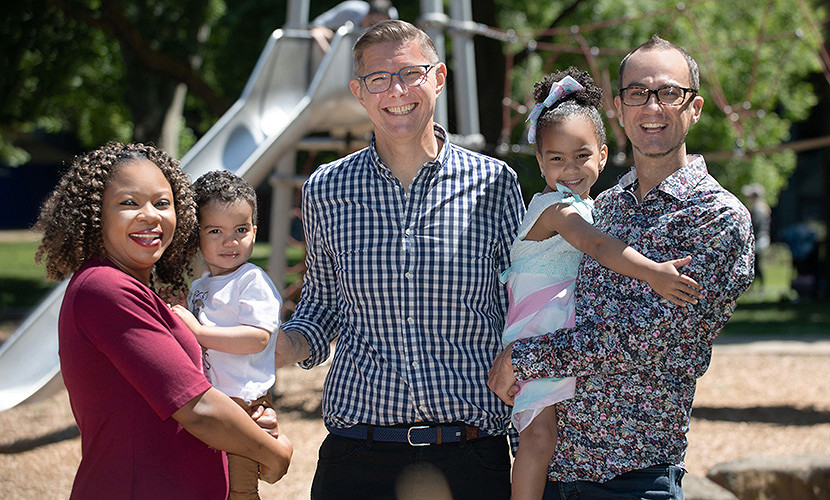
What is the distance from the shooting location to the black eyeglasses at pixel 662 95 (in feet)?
7.30

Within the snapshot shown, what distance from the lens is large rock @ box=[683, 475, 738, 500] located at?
430 cm

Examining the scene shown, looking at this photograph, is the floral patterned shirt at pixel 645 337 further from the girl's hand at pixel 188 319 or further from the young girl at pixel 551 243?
the girl's hand at pixel 188 319

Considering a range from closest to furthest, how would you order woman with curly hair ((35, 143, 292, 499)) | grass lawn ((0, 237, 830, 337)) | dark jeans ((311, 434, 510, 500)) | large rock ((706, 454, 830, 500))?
woman with curly hair ((35, 143, 292, 499)), dark jeans ((311, 434, 510, 500)), large rock ((706, 454, 830, 500)), grass lawn ((0, 237, 830, 337))

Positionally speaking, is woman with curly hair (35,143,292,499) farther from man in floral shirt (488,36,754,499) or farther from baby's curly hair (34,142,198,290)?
man in floral shirt (488,36,754,499)

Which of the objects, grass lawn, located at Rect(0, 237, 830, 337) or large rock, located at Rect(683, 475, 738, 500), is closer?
large rock, located at Rect(683, 475, 738, 500)

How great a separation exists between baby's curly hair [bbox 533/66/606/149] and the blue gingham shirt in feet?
0.68

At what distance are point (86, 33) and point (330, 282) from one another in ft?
36.6

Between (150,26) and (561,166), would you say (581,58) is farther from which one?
(561,166)

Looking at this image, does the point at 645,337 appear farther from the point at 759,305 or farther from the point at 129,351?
the point at 759,305

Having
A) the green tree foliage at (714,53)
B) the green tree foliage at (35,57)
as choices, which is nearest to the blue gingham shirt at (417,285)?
the green tree foliage at (35,57)

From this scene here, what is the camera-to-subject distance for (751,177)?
2136 cm

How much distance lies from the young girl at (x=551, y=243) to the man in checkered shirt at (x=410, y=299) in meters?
0.11

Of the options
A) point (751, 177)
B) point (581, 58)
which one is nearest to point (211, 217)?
point (581, 58)

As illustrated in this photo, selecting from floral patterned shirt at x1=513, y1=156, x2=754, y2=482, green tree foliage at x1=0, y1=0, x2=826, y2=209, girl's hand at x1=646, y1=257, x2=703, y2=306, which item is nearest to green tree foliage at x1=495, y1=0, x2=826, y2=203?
green tree foliage at x1=0, y1=0, x2=826, y2=209
